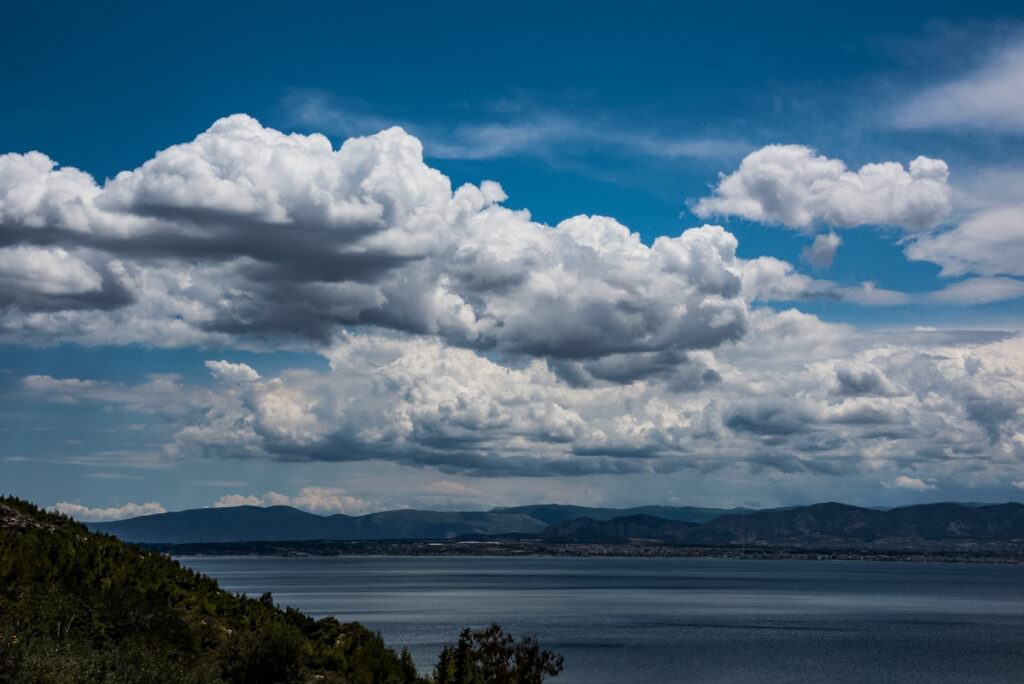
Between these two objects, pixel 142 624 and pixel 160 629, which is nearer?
pixel 142 624

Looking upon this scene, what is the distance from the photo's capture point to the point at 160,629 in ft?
173

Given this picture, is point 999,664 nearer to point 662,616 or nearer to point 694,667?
point 694,667

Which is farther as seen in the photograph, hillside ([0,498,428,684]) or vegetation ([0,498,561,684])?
vegetation ([0,498,561,684])

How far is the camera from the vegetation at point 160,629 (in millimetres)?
45844

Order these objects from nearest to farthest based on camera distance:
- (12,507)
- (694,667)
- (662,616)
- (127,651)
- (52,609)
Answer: (127,651)
(52,609)
(12,507)
(694,667)
(662,616)

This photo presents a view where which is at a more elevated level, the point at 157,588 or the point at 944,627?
the point at 157,588

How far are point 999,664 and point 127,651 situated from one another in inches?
4152

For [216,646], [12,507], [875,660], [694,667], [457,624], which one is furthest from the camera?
[457,624]

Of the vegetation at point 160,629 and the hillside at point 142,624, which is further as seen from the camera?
the vegetation at point 160,629

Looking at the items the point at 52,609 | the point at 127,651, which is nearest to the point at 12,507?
the point at 52,609

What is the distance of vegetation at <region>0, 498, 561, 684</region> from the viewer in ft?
150

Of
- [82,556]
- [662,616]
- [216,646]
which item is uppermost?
[82,556]

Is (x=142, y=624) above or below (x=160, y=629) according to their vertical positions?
above

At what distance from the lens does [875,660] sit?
11750 centimetres
